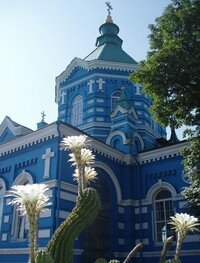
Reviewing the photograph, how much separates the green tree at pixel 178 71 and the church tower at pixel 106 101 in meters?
7.40

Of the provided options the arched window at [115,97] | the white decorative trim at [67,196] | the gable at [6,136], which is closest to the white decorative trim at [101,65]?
the arched window at [115,97]

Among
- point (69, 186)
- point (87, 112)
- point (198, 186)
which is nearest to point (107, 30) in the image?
point (87, 112)

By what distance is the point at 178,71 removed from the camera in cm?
1117

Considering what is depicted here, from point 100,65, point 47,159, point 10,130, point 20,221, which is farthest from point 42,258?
point 100,65

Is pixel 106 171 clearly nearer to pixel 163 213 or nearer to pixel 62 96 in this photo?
pixel 163 213

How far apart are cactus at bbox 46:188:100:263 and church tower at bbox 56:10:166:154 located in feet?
46.4

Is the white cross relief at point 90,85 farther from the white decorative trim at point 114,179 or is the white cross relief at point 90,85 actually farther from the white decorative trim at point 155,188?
the white decorative trim at point 155,188

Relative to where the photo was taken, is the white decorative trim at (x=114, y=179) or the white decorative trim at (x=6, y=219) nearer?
the white decorative trim at (x=6, y=219)

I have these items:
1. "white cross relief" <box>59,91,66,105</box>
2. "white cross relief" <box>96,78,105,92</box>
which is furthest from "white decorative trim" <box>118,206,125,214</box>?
"white cross relief" <box>59,91,66,105</box>

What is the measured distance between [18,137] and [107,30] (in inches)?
510

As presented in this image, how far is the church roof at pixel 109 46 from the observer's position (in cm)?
2344

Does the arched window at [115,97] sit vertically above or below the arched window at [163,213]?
above

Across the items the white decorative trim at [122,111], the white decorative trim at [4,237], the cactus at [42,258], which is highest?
the white decorative trim at [122,111]

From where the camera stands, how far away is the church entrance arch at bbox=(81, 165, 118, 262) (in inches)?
600
